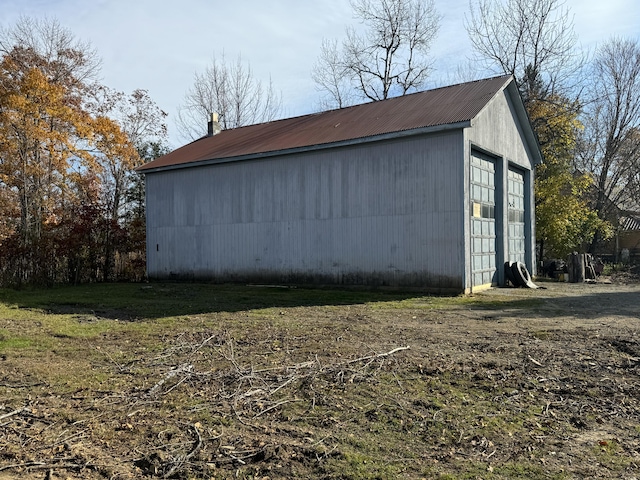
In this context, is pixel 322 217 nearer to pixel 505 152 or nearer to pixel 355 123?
pixel 355 123

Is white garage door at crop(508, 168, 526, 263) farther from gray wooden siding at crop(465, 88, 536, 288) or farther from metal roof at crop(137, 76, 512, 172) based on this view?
metal roof at crop(137, 76, 512, 172)

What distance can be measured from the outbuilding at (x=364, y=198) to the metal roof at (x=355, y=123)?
2.9 inches

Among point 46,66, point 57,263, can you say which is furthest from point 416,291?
point 46,66

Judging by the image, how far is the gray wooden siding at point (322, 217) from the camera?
13.9 metres

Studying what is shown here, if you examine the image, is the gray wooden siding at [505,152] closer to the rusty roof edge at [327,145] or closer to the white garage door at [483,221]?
the white garage door at [483,221]

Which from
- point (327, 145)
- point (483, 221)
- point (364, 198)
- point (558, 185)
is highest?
point (327, 145)

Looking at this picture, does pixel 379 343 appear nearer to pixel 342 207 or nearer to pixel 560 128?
pixel 342 207

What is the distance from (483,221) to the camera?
15.1 meters

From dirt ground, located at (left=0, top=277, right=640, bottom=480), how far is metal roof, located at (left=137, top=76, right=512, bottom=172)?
300 inches

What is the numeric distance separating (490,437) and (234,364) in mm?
3063

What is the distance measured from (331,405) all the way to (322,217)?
454 inches

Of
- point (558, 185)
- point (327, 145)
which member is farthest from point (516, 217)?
point (327, 145)

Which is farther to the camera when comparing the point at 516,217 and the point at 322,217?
the point at 516,217

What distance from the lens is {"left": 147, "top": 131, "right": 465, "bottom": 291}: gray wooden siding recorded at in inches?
546
